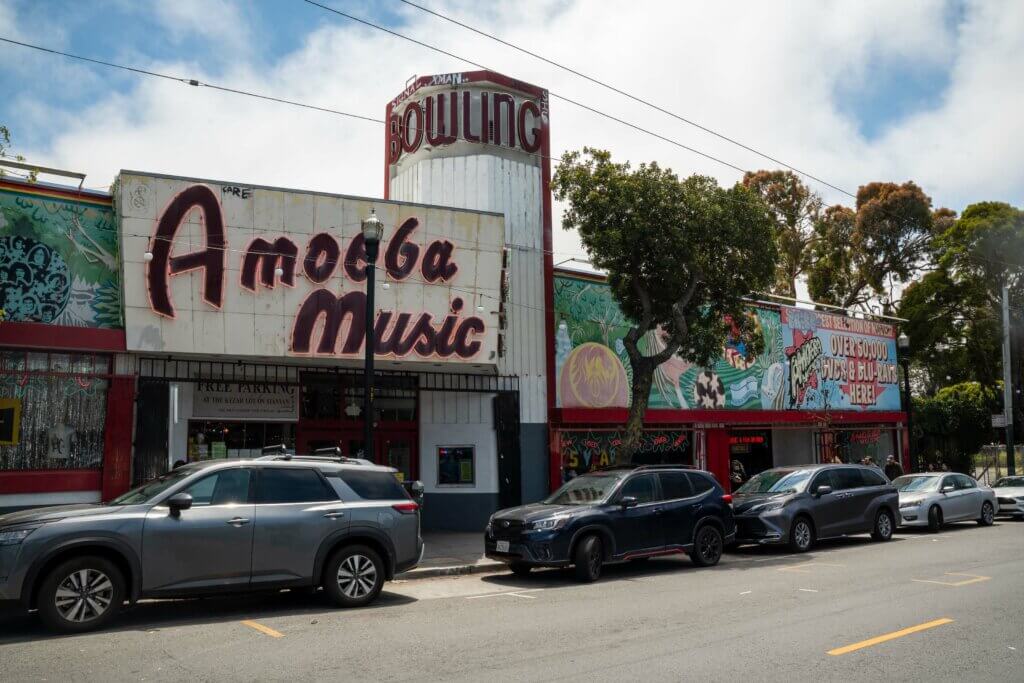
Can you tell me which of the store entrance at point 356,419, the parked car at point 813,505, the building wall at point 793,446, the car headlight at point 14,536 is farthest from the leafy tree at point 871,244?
the car headlight at point 14,536

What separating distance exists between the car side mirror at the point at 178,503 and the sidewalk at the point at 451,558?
12.5ft

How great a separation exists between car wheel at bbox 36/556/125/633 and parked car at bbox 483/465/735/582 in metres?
5.63

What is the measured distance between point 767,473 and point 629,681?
38.9ft

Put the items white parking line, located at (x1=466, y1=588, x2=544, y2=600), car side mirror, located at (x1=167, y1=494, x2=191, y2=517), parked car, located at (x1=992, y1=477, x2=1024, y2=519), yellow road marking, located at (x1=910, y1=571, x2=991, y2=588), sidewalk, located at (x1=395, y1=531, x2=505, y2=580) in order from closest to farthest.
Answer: car side mirror, located at (x1=167, y1=494, x2=191, y2=517) → white parking line, located at (x1=466, y1=588, x2=544, y2=600) → yellow road marking, located at (x1=910, y1=571, x2=991, y2=588) → sidewalk, located at (x1=395, y1=531, x2=505, y2=580) → parked car, located at (x1=992, y1=477, x2=1024, y2=519)

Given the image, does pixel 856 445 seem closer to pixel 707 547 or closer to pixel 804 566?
pixel 804 566

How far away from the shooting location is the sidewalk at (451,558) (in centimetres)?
1309

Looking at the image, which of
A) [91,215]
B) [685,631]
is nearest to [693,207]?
[685,631]

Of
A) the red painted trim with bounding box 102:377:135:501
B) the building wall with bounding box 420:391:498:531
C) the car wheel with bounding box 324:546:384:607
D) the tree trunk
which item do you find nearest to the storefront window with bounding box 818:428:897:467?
the tree trunk

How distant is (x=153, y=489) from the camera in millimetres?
9438

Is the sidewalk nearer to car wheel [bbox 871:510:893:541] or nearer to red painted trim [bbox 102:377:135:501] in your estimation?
red painted trim [bbox 102:377:135:501]

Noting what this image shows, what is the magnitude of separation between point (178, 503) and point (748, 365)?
20009 millimetres

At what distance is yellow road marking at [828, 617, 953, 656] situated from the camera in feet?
24.6

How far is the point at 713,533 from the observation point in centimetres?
1427

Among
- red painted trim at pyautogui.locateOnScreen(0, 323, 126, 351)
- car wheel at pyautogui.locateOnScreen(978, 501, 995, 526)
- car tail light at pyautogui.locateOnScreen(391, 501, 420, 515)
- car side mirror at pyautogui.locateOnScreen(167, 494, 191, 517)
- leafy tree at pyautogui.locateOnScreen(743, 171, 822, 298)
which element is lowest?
car wheel at pyautogui.locateOnScreen(978, 501, 995, 526)
